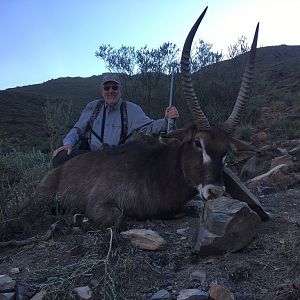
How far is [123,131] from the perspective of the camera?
727 cm

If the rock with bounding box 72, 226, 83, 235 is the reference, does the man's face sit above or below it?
above

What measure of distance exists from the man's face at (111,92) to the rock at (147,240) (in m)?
3.20

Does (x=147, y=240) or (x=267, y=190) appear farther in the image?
(x=267, y=190)

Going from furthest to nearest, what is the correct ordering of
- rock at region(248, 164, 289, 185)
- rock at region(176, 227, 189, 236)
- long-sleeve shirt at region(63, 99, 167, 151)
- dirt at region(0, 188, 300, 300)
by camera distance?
rock at region(248, 164, 289, 185) → long-sleeve shirt at region(63, 99, 167, 151) → rock at region(176, 227, 189, 236) → dirt at region(0, 188, 300, 300)

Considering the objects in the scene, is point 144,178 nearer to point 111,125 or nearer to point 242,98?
point 242,98

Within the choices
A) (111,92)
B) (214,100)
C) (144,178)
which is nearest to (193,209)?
(144,178)

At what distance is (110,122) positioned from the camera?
7301mm

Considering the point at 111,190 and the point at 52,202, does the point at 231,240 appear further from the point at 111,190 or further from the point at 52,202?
the point at 52,202

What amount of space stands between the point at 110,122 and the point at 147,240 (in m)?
3.17

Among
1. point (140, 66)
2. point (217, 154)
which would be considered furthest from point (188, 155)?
point (140, 66)

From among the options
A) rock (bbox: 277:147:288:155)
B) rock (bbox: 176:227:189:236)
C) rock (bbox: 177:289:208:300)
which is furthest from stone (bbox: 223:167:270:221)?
rock (bbox: 277:147:288:155)

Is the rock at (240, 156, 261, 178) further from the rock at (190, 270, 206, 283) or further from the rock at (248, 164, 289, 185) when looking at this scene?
the rock at (190, 270, 206, 283)

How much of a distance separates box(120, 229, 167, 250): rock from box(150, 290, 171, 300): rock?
0.77 m

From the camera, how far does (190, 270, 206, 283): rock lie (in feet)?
12.2
